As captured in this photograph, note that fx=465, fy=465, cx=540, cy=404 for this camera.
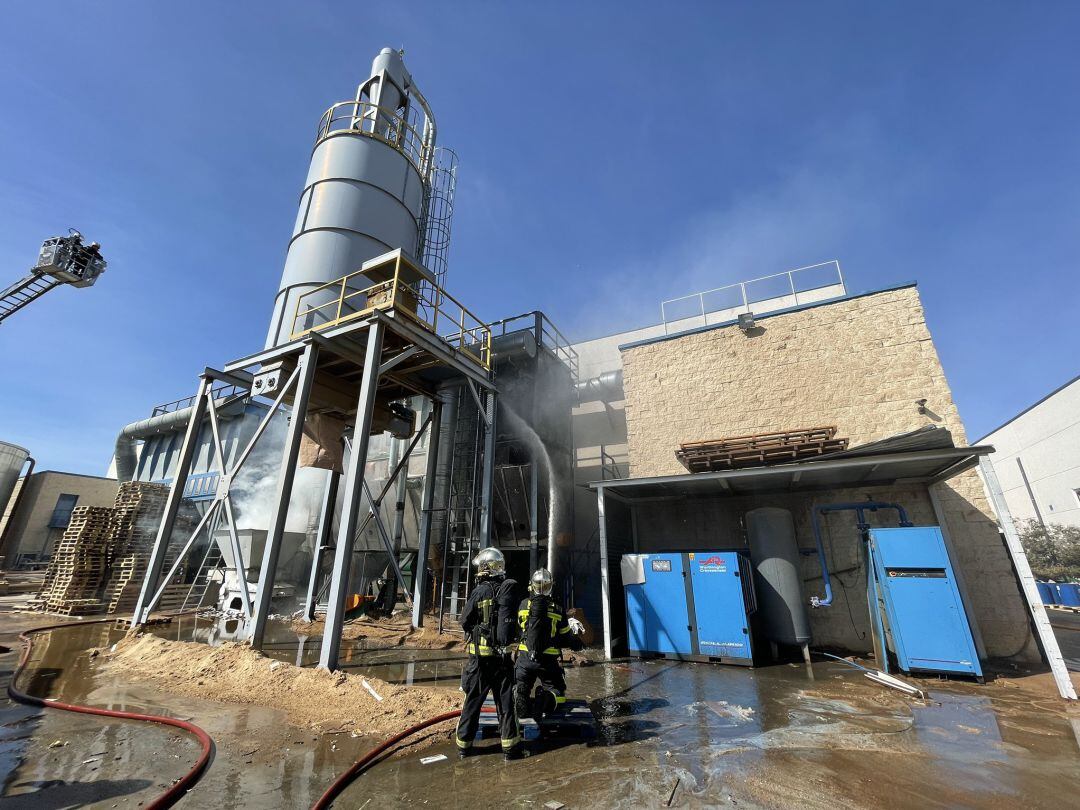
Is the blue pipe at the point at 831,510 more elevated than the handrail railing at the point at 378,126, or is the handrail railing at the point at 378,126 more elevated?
the handrail railing at the point at 378,126

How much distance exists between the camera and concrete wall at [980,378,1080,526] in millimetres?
29828

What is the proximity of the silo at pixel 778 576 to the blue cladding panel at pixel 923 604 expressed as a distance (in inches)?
55.7

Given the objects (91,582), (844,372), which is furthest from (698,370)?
(91,582)

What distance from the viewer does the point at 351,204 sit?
13.2 meters

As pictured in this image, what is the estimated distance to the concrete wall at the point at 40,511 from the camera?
25906mm

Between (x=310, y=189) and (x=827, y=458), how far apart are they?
14.9 metres

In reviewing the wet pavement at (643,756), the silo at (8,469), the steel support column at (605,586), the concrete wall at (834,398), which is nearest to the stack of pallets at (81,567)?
the wet pavement at (643,756)

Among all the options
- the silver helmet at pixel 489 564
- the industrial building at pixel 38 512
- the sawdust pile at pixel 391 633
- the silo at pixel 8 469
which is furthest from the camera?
the silo at pixel 8 469

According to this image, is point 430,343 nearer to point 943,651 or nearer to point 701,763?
point 701,763

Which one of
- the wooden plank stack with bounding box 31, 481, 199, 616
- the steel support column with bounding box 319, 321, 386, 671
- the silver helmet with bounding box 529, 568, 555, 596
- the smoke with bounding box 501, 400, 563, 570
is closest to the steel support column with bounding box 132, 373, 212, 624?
the steel support column with bounding box 319, 321, 386, 671

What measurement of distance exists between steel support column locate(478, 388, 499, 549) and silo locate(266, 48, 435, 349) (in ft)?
14.8

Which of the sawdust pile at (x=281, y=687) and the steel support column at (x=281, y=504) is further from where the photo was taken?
the steel support column at (x=281, y=504)

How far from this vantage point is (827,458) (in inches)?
332

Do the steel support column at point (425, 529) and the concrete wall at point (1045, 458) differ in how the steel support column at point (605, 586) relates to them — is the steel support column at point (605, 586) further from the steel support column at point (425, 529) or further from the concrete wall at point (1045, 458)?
the concrete wall at point (1045, 458)
